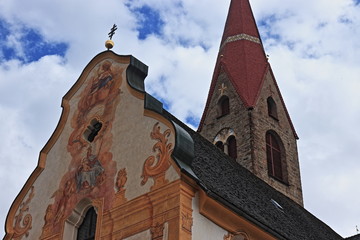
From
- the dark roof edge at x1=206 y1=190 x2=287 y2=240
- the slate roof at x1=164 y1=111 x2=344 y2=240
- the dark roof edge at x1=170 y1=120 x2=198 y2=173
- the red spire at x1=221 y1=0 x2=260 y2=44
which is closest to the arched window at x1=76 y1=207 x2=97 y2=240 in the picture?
the slate roof at x1=164 y1=111 x2=344 y2=240

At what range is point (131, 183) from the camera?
15117 millimetres

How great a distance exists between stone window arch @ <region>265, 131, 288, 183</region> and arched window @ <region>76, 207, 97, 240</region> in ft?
45.0

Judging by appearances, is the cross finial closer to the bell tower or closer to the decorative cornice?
the bell tower

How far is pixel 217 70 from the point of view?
33312 mm

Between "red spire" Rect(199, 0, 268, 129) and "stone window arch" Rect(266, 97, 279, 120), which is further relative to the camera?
"red spire" Rect(199, 0, 268, 129)

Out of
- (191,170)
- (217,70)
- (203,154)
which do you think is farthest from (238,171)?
(217,70)

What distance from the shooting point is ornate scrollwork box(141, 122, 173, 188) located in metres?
14.6

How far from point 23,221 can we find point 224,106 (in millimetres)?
15791

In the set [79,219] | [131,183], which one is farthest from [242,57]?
[131,183]

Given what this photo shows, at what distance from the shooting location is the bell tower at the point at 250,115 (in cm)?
2883

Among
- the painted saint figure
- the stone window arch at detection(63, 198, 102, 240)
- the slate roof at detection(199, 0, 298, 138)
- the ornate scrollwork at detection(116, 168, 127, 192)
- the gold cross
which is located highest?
the slate roof at detection(199, 0, 298, 138)

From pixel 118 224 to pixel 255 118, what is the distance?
16097 millimetres

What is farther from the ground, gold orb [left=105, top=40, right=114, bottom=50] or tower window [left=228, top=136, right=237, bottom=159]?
tower window [left=228, top=136, right=237, bottom=159]

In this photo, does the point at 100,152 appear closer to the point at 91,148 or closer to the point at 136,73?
the point at 91,148
